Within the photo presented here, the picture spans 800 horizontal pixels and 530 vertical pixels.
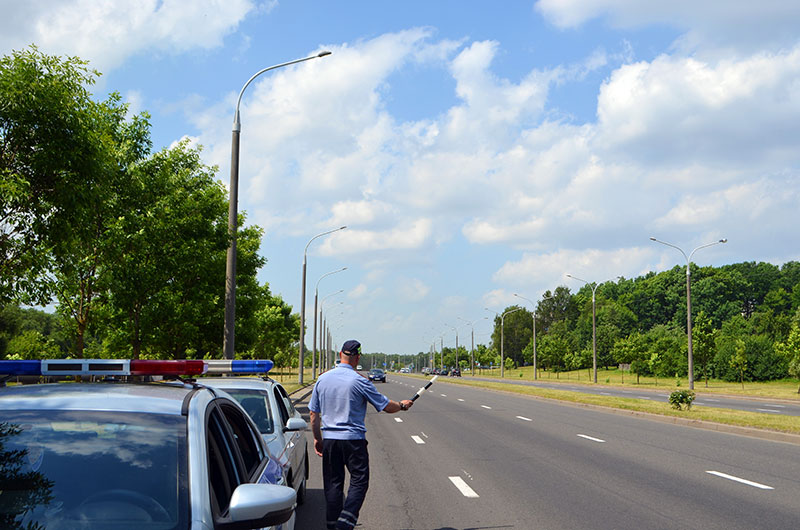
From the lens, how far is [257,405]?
8391 mm

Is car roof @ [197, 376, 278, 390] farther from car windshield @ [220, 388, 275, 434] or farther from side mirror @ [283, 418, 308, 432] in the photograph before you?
side mirror @ [283, 418, 308, 432]

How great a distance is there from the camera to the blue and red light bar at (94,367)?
4180mm

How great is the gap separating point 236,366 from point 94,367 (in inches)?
139

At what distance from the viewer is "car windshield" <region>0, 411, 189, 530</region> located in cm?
313

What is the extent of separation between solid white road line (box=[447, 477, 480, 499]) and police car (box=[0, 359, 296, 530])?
21.7 feet

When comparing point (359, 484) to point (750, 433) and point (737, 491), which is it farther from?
point (750, 433)

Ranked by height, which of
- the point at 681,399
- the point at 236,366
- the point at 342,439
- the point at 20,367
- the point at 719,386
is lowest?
the point at 719,386

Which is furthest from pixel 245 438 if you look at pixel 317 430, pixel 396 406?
pixel 396 406

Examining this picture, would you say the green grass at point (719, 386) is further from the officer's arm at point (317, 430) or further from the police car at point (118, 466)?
the police car at point (118, 466)

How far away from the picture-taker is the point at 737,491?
34.2 ft

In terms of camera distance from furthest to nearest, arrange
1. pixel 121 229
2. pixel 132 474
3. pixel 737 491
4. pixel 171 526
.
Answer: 1. pixel 121 229
2. pixel 737 491
3. pixel 132 474
4. pixel 171 526

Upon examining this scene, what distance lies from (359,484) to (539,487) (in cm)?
462

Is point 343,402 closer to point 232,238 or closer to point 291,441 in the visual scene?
point 291,441

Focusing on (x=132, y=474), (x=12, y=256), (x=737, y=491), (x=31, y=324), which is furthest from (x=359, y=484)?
(x=31, y=324)
